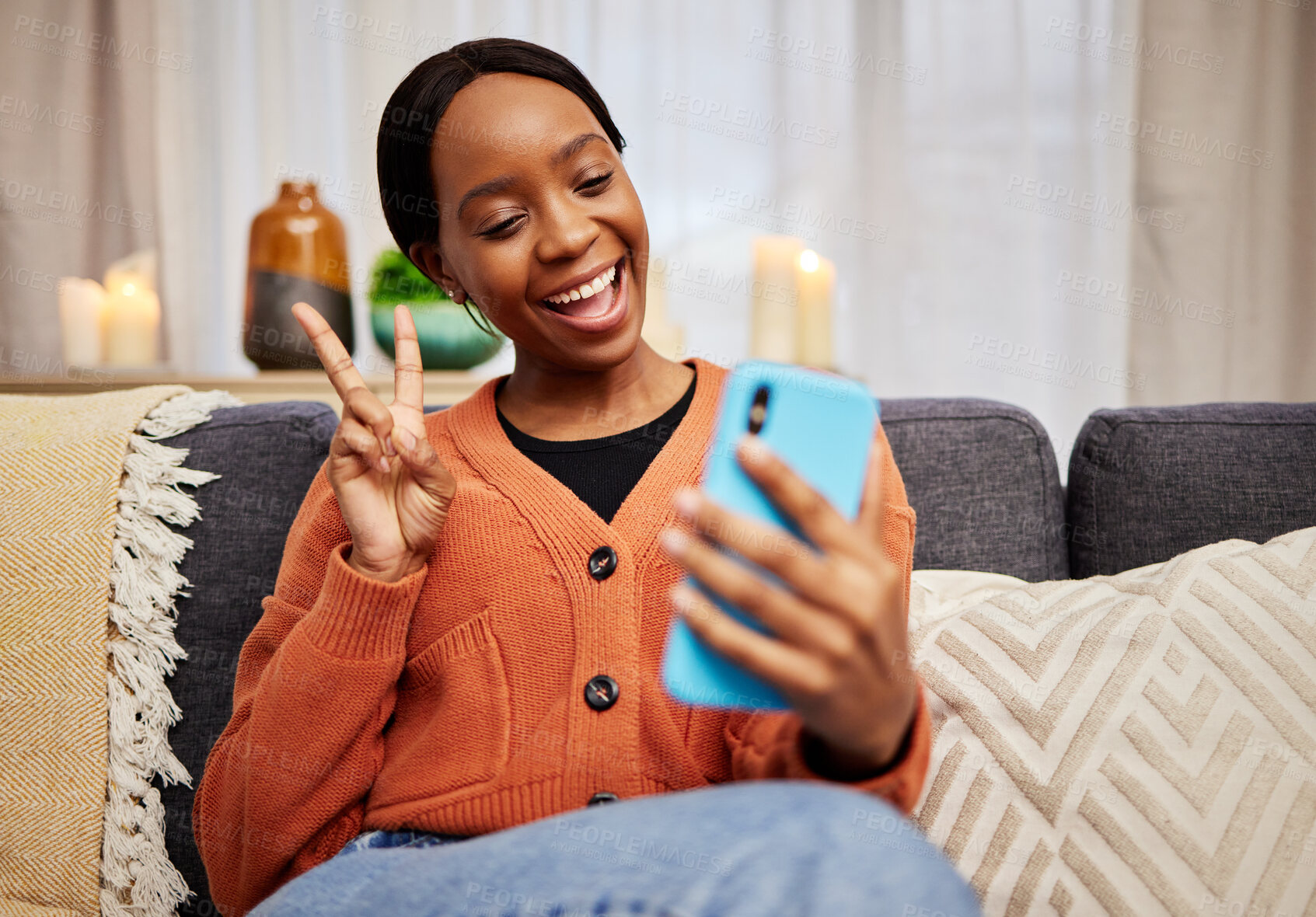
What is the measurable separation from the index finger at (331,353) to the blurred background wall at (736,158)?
1.18m

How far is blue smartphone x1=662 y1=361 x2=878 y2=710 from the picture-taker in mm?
522

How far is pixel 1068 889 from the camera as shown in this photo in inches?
31.2

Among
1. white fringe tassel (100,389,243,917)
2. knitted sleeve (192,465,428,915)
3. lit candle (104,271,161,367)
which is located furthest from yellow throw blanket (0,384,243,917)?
lit candle (104,271,161,367)

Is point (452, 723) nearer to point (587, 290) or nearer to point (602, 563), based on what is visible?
point (602, 563)

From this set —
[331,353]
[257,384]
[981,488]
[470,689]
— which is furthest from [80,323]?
[981,488]

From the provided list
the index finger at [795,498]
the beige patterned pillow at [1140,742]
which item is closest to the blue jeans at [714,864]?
the index finger at [795,498]

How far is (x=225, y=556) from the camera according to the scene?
1.09m

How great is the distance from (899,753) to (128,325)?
67.7 inches

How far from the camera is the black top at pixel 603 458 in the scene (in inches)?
35.0

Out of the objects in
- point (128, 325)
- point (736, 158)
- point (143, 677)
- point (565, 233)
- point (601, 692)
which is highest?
point (736, 158)

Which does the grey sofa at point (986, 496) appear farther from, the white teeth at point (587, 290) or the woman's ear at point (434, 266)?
the white teeth at point (587, 290)

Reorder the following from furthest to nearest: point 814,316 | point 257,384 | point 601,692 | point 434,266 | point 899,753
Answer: point 814,316
point 257,384
point 434,266
point 601,692
point 899,753

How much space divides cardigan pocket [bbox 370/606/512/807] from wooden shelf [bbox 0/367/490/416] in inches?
32.7

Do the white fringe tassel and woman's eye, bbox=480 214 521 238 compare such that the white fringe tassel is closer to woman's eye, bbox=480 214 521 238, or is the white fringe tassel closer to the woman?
the woman
